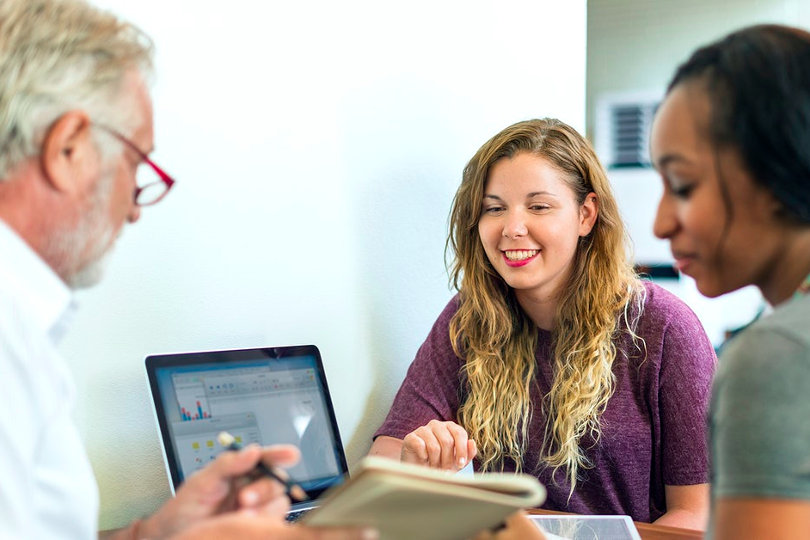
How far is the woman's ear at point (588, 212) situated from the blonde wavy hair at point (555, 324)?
10 mm

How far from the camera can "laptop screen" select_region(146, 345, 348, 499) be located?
139cm

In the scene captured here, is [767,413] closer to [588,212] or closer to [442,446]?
[442,446]

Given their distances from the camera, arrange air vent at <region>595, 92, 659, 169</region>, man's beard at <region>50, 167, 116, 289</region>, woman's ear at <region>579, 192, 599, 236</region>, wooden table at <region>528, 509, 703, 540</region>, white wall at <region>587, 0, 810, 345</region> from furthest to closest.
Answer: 1. air vent at <region>595, 92, 659, 169</region>
2. white wall at <region>587, 0, 810, 345</region>
3. woman's ear at <region>579, 192, 599, 236</region>
4. wooden table at <region>528, 509, 703, 540</region>
5. man's beard at <region>50, 167, 116, 289</region>

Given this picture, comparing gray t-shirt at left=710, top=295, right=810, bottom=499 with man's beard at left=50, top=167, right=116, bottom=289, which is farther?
man's beard at left=50, top=167, right=116, bottom=289

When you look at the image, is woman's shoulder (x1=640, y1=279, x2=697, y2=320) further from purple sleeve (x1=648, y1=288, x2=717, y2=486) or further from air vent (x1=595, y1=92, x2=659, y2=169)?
air vent (x1=595, y1=92, x2=659, y2=169)

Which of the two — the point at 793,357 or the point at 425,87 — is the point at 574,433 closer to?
the point at 425,87

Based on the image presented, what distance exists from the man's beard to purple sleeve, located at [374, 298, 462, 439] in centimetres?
91

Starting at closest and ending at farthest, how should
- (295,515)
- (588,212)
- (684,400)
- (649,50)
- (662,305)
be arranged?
(295,515)
(684,400)
(662,305)
(588,212)
(649,50)

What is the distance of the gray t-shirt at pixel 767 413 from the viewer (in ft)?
2.30

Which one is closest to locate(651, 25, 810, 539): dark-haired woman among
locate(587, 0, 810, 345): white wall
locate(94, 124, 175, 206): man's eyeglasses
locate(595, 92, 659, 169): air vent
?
locate(94, 124, 175, 206): man's eyeglasses

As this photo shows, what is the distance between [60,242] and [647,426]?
1.19 meters

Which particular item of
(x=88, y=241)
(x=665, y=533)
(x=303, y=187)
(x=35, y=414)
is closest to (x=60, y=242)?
(x=88, y=241)

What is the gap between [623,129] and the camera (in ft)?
16.7

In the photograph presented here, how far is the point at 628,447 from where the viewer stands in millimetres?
1686
